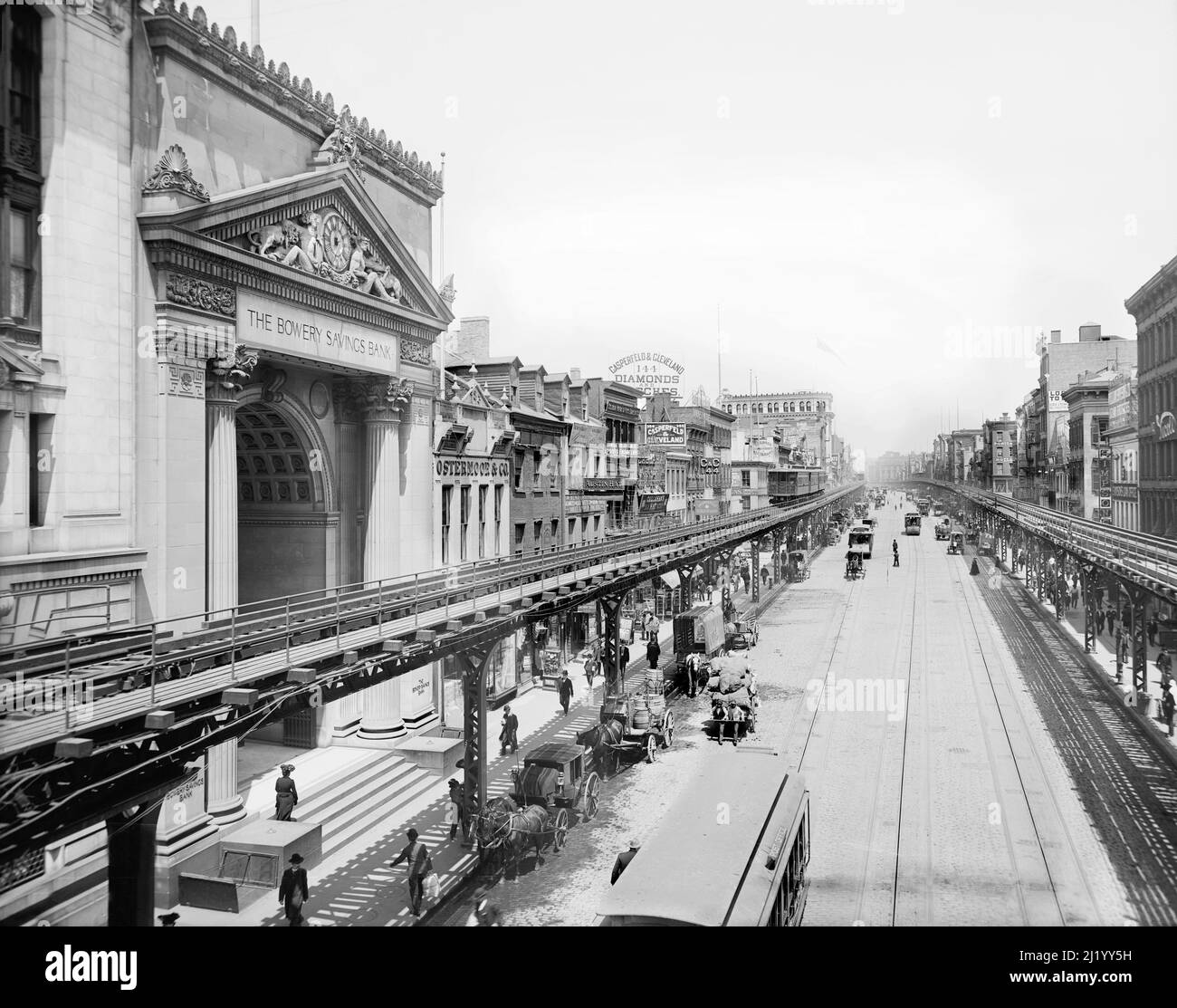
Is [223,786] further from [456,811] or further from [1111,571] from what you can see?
[1111,571]

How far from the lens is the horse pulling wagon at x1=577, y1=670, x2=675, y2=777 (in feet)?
74.5

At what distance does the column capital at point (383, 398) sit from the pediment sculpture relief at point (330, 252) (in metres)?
2.33

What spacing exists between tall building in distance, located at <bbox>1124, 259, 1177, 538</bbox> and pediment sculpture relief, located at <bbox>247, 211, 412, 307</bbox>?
28.6 m

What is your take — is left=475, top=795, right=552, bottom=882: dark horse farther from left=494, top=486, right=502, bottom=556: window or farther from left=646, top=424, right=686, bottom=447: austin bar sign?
left=646, top=424, right=686, bottom=447: austin bar sign

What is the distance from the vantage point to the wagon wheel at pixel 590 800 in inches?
754

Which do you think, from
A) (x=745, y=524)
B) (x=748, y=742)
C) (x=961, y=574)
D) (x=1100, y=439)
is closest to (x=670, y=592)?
(x=745, y=524)

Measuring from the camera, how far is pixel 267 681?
12.2 m

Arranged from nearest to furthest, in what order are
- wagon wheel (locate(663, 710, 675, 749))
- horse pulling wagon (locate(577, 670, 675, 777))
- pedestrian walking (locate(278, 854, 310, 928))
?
pedestrian walking (locate(278, 854, 310, 928)) < horse pulling wagon (locate(577, 670, 675, 777)) < wagon wheel (locate(663, 710, 675, 749))

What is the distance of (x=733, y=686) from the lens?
26875 mm

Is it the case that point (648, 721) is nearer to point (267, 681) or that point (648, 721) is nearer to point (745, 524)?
point (267, 681)

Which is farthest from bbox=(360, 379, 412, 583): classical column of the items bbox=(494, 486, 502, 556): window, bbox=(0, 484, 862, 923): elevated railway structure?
bbox=(494, 486, 502, 556): window

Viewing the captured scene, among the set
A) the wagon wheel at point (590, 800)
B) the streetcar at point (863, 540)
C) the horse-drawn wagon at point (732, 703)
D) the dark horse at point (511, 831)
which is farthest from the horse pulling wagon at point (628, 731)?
the streetcar at point (863, 540)

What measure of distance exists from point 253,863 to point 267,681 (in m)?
5.72

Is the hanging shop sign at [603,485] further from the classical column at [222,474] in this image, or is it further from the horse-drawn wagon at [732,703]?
the classical column at [222,474]
